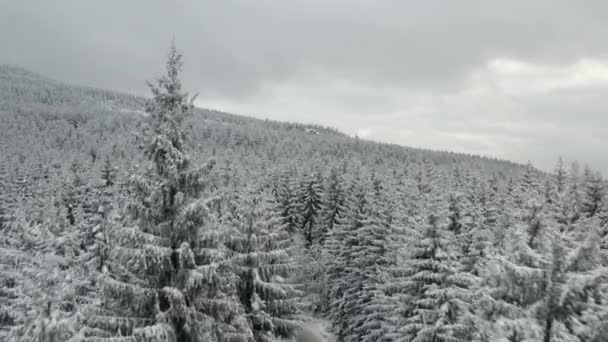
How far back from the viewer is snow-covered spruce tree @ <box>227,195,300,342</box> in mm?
18812

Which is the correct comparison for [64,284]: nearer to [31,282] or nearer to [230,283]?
[31,282]

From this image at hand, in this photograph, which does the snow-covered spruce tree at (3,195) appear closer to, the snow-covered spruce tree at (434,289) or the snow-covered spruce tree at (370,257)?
the snow-covered spruce tree at (370,257)

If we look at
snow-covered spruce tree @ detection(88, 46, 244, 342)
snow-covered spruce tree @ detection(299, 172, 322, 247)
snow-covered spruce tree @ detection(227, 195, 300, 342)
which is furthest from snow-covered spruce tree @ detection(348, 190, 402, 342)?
snow-covered spruce tree @ detection(299, 172, 322, 247)

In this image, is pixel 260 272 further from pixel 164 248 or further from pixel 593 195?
pixel 593 195

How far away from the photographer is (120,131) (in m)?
194

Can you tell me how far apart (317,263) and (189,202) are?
108 feet

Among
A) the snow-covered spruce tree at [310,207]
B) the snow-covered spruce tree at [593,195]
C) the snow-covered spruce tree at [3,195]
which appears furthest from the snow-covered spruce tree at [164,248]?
the snow-covered spruce tree at [310,207]

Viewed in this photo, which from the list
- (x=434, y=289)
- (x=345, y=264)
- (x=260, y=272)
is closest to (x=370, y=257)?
(x=345, y=264)

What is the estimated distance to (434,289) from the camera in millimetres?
17672

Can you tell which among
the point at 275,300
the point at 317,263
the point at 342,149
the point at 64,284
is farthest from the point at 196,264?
the point at 342,149

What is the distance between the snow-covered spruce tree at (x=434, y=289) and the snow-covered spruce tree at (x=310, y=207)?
36.0 metres

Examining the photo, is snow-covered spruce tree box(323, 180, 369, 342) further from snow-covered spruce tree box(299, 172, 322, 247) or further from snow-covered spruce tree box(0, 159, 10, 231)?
snow-covered spruce tree box(0, 159, 10, 231)

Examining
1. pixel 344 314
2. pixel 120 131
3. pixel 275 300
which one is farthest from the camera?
pixel 120 131

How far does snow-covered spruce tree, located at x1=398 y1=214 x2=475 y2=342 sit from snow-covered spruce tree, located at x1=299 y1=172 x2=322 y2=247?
36.0 meters
